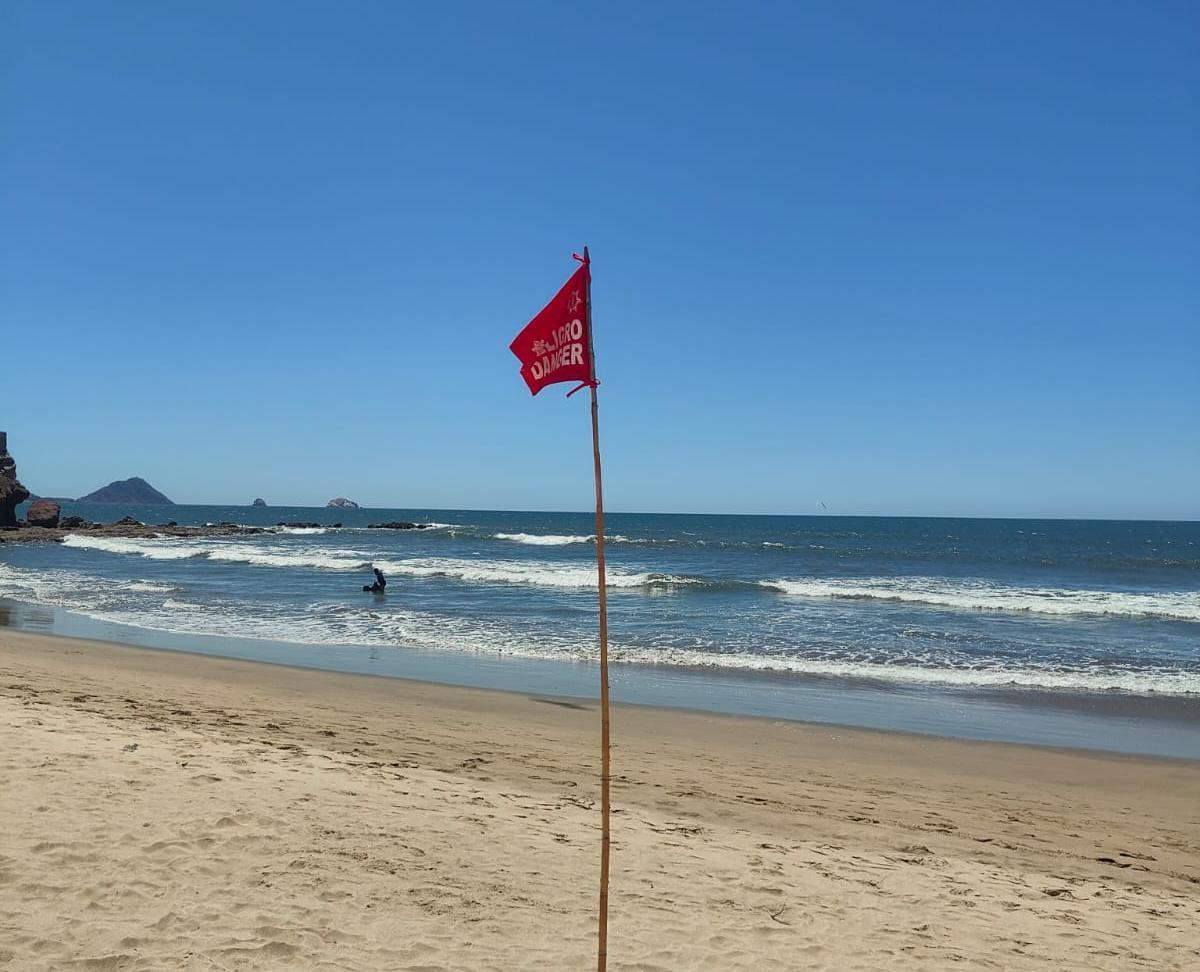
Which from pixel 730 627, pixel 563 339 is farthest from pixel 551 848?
pixel 730 627

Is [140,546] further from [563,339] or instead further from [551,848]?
[563,339]

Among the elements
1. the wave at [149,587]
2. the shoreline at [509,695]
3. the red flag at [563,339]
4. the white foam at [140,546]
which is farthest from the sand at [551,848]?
the white foam at [140,546]

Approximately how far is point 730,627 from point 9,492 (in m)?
58.3

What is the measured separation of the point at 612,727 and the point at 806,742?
227 centimetres

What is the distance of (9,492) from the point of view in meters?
58.8

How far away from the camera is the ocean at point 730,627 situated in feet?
42.1

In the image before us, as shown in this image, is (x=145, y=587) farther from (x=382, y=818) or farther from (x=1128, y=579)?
(x=1128, y=579)

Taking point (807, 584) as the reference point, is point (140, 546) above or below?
above

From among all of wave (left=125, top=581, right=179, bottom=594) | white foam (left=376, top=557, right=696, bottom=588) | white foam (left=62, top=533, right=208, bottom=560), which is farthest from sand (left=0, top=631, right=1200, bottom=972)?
white foam (left=62, top=533, right=208, bottom=560)

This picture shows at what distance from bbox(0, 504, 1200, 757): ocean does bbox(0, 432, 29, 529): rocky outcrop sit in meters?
19.7

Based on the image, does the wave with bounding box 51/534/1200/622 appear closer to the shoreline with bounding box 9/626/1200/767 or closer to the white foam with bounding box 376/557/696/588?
the white foam with bounding box 376/557/696/588

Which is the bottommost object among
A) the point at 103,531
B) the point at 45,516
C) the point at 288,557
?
the point at 288,557

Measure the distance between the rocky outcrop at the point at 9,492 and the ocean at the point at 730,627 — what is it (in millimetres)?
19710

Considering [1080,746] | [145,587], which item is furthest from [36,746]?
[145,587]
